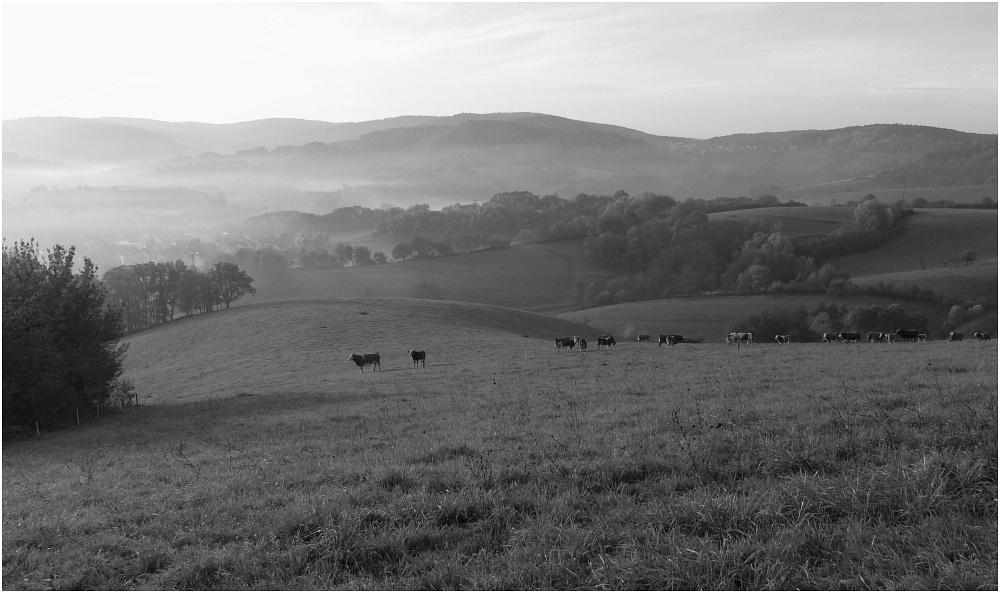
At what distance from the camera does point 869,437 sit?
854 centimetres

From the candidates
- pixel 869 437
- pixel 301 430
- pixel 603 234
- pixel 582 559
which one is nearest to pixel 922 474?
pixel 869 437

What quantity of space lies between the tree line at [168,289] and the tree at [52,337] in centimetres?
5449

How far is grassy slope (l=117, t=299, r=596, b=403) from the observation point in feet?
128

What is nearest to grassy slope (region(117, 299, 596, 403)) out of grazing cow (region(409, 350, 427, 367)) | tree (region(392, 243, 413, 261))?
grazing cow (region(409, 350, 427, 367))

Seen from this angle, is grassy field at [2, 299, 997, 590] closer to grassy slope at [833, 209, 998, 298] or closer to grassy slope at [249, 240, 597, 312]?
grassy slope at [833, 209, 998, 298]

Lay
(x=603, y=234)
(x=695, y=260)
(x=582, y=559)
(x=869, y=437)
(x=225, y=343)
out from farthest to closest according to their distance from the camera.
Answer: (x=603, y=234) → (x=695, y=260) → (x=225, y=343) → (x=869, y=437) → (x=582, y=559)

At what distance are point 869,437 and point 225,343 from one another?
6003 cm

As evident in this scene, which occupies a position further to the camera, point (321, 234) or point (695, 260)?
point (321, 234)

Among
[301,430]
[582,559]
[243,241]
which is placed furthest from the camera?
[243,241]

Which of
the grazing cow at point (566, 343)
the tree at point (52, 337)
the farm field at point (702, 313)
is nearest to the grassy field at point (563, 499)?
the tree at point (52, 337)

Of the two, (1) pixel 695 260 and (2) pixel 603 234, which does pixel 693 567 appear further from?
(2) pixel 603 234

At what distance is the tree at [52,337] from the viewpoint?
26.3m

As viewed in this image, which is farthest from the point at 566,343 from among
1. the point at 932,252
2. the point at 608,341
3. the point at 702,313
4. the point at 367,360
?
the point at 932,252

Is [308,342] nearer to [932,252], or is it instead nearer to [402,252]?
[402,252]
